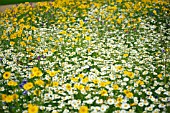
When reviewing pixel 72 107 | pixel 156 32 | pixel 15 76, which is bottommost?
pixel 72 107

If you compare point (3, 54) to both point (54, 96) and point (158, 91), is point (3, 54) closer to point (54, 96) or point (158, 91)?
point (54, 96)

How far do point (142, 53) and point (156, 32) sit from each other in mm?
1376

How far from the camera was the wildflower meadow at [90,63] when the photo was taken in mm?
3367

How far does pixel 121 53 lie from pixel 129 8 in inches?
125

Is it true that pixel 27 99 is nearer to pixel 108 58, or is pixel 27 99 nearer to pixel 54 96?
pixel 54 96

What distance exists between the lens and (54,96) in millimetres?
3535

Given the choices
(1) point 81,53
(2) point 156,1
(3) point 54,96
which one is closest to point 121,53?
(1) point 81,53

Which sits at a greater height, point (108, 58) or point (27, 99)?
point (108, 58)

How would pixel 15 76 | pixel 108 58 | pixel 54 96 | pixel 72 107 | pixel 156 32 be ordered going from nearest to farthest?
pixel 72 107
pixel 54 96
pixel 15 76
pixel 108 58
pixel 156 32

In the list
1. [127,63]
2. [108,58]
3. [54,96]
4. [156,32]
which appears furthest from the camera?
[156,32]

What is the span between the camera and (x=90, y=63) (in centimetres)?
459

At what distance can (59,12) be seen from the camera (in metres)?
7.70

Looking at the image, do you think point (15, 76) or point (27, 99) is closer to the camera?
point (27, 99)

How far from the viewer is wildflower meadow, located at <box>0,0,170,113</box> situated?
3.37 meters
